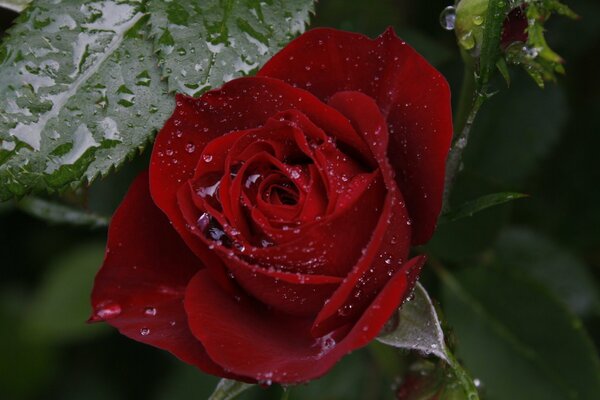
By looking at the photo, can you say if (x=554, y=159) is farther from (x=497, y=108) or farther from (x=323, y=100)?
(x=323, y=100)

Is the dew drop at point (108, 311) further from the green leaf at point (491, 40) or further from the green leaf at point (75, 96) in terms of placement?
the green leaf at point (491, 40)

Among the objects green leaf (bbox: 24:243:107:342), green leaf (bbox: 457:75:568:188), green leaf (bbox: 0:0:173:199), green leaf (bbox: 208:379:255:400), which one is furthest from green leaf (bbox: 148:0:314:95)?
green leaf (bbox: 24:243:107:342)

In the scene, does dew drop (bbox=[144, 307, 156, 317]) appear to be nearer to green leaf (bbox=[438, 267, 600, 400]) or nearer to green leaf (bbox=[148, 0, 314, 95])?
green leaf (bbox=[148, 0, 314, 95])

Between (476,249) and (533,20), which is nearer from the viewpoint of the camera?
(533,20)

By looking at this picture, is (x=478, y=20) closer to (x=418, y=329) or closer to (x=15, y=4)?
(x=418, y=329)

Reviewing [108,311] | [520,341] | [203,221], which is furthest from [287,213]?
[520,341]

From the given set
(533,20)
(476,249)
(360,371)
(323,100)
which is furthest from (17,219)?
(533,20)
